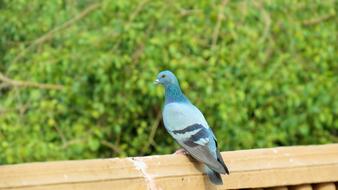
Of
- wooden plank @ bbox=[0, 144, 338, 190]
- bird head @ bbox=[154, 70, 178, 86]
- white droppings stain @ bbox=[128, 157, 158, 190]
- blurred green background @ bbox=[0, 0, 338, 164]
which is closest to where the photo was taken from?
wooden plank @ bbox=[0, 144, 338, 190]

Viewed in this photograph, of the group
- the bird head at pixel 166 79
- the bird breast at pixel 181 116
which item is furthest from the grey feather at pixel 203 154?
the bird head at pixel 166 79

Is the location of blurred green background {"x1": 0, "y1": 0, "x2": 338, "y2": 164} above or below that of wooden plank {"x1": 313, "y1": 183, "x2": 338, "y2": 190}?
below

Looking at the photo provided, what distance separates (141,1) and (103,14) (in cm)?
41

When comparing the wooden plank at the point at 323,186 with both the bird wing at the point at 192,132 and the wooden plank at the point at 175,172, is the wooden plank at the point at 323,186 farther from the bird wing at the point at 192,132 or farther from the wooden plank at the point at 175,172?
the bird wing at the point at 192,132

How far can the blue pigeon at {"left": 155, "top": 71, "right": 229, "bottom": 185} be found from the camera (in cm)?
418

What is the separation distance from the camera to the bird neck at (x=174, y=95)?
5.05m

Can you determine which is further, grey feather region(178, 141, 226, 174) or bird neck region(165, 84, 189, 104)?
bird neck region(165, 84, 189, 104)

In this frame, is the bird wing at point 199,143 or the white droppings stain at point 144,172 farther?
the bird wing at point 199,143

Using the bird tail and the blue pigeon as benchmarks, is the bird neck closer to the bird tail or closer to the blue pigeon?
the blue pigeon

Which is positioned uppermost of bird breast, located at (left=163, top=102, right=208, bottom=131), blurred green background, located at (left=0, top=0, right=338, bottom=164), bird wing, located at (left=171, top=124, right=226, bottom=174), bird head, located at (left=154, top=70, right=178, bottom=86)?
bird head, located at (left=154, top=70, right=178, bottom=86)

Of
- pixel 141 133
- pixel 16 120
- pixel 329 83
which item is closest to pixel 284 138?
pixel 329 83

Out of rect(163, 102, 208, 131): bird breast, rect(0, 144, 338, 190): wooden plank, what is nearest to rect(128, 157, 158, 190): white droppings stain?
rect(0, 144, 338, 190): wooden plank

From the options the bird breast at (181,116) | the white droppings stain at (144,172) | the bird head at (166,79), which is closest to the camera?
the white droppings stain at (144,172)

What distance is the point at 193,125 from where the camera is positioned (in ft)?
15.1
